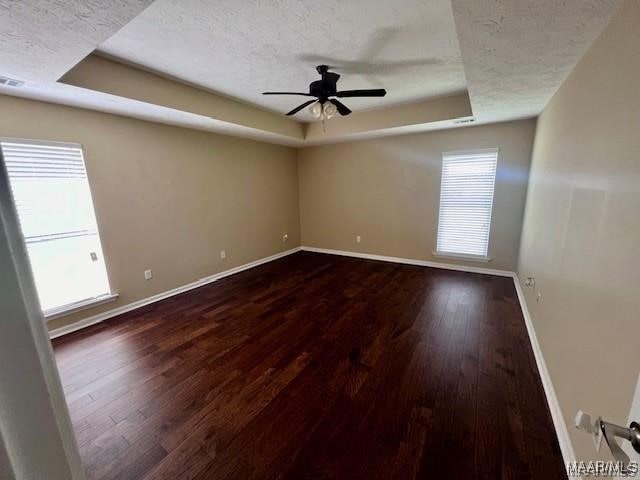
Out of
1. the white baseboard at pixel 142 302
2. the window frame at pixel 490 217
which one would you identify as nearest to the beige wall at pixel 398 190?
the window frame at pixel 490 217

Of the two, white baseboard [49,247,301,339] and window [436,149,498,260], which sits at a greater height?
window [436,149,498,260]

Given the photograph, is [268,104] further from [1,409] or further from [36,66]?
[1,409]

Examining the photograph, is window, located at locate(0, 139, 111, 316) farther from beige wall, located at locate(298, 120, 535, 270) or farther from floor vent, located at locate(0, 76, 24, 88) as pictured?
beige wall, located at locate(298, 120, 535, 270)

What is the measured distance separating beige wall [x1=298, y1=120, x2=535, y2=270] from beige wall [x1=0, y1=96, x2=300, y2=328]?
1.10m

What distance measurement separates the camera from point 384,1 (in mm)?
1756

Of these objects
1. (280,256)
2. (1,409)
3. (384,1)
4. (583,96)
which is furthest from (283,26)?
(280,256)

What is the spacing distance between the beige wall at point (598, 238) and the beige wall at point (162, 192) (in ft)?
13.5

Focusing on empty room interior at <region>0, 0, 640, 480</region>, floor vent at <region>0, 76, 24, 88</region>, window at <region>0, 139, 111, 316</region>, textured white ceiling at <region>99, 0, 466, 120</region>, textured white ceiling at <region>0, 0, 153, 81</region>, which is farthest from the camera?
window at <region>0, 139, 111, 316</region>

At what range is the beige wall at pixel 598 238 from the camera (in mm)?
1051

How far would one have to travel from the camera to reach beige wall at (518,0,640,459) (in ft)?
3.45

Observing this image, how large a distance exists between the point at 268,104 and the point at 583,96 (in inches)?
131

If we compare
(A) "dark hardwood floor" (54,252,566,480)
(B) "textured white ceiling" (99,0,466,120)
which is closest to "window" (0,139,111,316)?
(A) "dark hardwood floor" (54,252,566,480)

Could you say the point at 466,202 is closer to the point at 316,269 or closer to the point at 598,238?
the point at 316,269

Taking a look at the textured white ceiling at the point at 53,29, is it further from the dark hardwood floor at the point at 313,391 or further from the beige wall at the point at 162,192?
the dark hardwood floor at the point at 313,391
